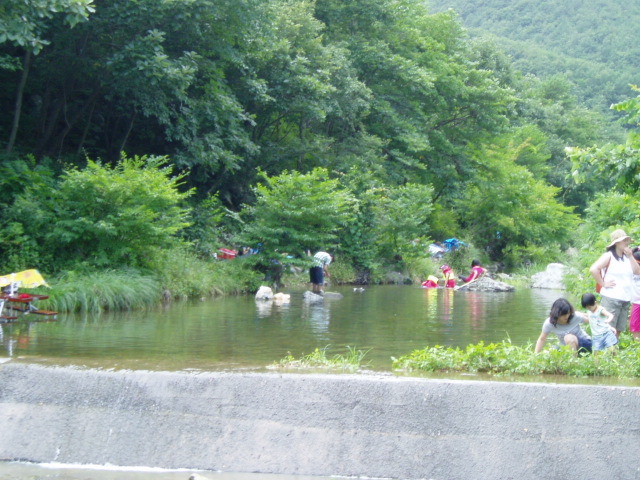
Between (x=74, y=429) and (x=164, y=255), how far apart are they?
1305 centimetres

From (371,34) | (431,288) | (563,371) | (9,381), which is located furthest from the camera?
(371,34)

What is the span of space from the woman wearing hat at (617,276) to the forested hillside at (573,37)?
7980cm

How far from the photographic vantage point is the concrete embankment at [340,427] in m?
5.98

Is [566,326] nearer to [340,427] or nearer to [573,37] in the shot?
[340,427]

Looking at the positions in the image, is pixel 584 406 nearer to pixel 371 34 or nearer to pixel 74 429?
pixel 74 429

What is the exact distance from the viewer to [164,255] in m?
19.2

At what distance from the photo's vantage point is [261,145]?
3111cm

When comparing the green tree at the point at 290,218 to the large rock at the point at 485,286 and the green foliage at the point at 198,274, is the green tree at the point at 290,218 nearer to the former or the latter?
the green foliage at the point at 198,274

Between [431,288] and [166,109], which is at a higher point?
[166,109]

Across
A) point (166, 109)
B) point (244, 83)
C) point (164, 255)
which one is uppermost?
point (244, 83)

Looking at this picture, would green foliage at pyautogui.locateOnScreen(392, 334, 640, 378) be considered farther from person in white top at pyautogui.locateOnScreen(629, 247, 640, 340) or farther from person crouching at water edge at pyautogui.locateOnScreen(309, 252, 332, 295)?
person crouching at water edge at pyautogui.locateOnScreen(309, 252, 332, 295)

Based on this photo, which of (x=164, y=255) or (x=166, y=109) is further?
(x=166, y=109)

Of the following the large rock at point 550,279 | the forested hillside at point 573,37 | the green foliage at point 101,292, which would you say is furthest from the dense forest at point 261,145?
the forested hillside at point 573,37

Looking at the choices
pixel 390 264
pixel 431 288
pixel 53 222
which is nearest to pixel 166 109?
pixel 53 222
